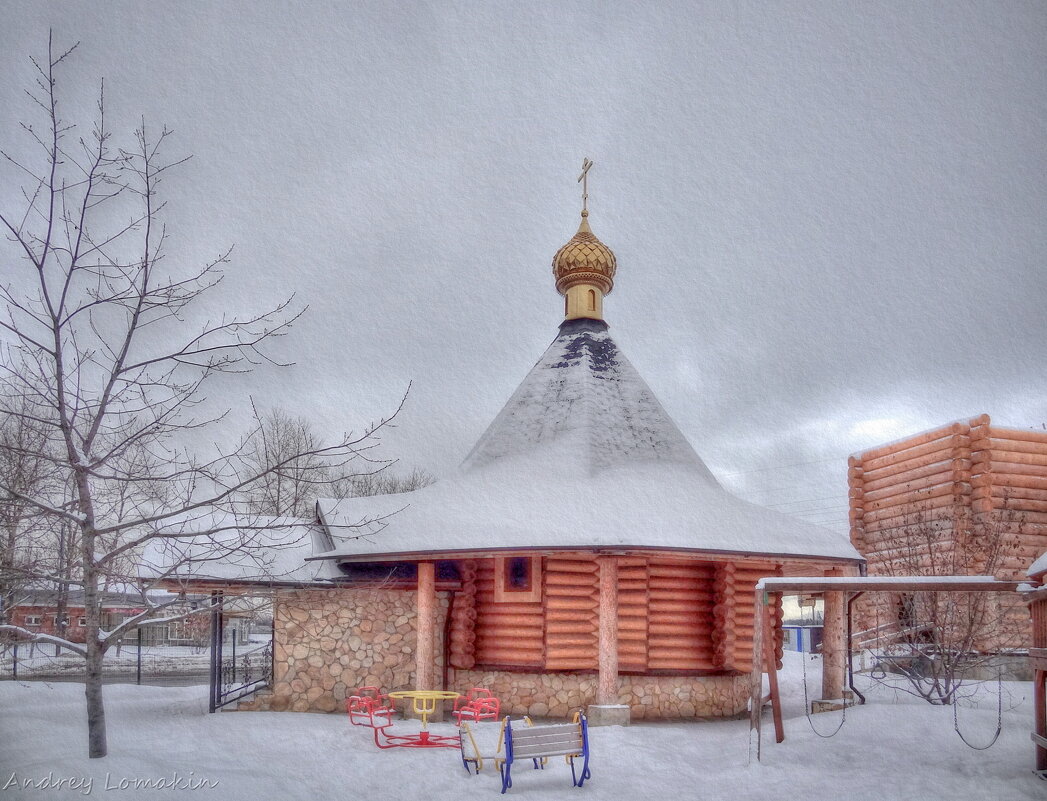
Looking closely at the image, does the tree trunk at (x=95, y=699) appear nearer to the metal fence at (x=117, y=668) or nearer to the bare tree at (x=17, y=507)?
the bare tree at (x=17, y=507)

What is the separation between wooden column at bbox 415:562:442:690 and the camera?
13172mm

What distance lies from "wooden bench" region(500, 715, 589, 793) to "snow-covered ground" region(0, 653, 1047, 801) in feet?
0.87

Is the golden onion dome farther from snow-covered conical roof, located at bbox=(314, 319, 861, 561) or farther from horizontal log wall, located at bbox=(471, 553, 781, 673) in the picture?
horizontal log wall, located at bbox=(471, 553, 781, 673)

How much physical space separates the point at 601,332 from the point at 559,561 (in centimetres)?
667

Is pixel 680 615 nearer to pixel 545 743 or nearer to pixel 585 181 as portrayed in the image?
pixel 545 743

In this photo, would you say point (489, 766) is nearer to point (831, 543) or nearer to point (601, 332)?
point (831, 543)

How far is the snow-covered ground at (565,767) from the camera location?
770 cm

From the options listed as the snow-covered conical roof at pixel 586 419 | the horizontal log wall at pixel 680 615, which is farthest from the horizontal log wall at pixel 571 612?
the snow-covered conical roof at pixel 586 419

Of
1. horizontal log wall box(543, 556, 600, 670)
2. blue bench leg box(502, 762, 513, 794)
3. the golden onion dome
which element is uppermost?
the golden onion dome

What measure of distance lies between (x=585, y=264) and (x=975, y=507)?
10.2 m

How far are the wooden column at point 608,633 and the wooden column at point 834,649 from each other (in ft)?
13.6

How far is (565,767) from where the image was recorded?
31.7 ft

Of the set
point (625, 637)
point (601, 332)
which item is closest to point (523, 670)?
point (625, 637)

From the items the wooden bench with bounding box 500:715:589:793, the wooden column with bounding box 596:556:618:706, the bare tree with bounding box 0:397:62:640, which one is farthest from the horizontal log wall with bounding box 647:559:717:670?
the bare tree with bounding box 0:397:62:640
